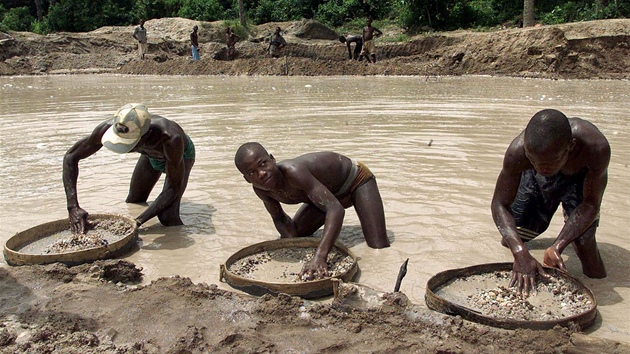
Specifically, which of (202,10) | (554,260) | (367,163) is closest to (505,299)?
(554,260)

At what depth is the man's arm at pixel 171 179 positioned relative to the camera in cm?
413

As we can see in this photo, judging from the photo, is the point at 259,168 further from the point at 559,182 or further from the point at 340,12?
the point at 340,12

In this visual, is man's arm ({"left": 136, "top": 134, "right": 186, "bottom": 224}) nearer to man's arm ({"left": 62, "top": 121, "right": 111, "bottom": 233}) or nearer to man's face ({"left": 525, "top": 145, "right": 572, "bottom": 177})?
A: man's arm ({"left": 62, "top": 121, "right": 111, "bottom": 233})

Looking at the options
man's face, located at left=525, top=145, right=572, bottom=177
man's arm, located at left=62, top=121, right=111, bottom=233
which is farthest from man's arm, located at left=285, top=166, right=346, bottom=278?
man's arm, located at left=62, top=121, right=111, bottom=233

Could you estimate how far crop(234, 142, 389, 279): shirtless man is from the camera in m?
3.37

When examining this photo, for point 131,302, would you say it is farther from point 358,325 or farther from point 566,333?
point 566,333

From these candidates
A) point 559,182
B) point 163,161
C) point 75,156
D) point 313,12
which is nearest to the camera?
point 559,182

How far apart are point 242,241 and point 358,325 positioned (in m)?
1.66

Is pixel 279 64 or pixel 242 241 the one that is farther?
pixel 279 64

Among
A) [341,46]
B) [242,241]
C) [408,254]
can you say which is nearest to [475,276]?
[408,254]

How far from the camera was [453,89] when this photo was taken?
13.2m

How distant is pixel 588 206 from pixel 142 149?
3.08 meters

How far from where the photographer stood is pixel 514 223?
124 inches

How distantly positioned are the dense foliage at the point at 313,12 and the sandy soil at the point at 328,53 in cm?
208
